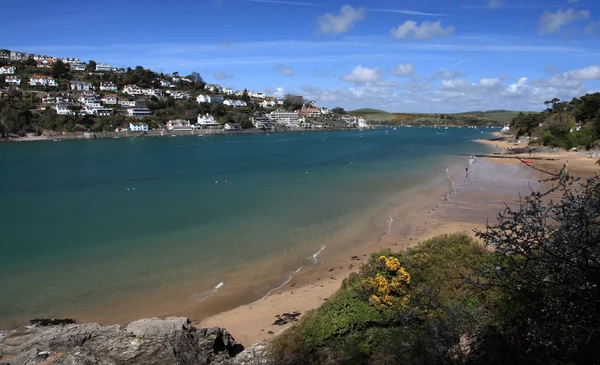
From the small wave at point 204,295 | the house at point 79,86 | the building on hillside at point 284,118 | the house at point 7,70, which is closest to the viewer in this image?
the small wave at point 204,295

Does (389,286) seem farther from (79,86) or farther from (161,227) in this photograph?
(79,86)

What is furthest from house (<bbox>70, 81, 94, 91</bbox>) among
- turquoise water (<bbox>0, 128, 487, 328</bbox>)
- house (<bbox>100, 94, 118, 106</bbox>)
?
turquoise water (<bbox>0, 128, 487, 328</bbox>)

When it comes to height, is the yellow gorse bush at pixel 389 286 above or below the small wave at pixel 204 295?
above

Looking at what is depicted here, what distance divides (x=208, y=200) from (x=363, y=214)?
12511mm

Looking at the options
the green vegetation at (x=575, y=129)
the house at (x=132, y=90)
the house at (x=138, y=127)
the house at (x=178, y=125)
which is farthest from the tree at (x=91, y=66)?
the green vegetation at (x=575, y=129)

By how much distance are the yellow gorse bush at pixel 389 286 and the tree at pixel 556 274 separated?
267 centimetres

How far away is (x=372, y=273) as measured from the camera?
9.88m

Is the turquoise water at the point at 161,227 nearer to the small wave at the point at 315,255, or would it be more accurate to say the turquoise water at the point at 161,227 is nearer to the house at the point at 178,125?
the small wave at the point at 315,255

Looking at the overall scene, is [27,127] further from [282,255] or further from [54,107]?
[282,255]

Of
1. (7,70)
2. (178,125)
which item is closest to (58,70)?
(7,70)

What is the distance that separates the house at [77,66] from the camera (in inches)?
6902

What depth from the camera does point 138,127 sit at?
121938 mm

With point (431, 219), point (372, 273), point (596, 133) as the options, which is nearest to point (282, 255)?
point (372, 273)

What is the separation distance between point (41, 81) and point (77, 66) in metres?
40.9
